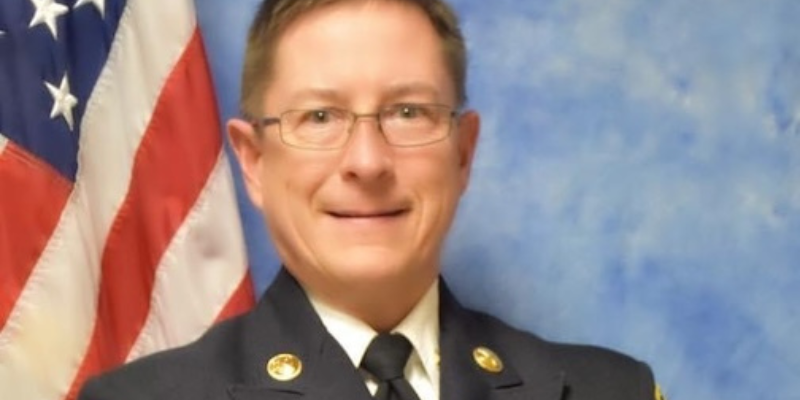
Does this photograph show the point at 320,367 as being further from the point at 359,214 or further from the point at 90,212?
the point at 90,212

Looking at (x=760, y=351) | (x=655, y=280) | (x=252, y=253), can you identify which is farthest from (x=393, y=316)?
(x=760, y=351)

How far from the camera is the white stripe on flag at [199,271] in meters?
1.51

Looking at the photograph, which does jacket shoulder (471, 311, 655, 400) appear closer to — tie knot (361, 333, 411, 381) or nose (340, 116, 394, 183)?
tie knot (361, 333, 411, 381)

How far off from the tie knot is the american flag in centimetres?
30

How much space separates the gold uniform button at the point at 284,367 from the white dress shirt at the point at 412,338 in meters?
0.05

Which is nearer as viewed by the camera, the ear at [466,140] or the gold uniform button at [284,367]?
the gold uniform button at [284,367]

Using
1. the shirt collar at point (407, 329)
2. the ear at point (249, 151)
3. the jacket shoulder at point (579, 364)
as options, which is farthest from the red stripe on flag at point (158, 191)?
the jacket shoulder at point (579, 364)

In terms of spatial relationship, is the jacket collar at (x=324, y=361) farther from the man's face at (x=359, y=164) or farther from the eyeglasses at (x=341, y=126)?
the eyeglasses at (x=341, y=126)

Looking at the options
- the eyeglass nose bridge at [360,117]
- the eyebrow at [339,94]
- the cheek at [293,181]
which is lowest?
the cheek at [293,181]

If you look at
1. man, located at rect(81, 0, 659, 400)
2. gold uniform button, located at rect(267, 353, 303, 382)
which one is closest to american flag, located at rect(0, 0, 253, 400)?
man, located at rect(81, 0, 659, 400)

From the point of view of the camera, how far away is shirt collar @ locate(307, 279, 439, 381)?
1.31 meters

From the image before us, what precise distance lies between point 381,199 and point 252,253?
40 centimetres

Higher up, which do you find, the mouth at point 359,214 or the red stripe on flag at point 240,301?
the mouth at point 359,214

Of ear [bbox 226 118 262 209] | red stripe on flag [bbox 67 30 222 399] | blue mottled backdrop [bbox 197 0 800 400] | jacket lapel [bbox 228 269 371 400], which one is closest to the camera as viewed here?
jacket lapel [bbox 228 269 371 400]
